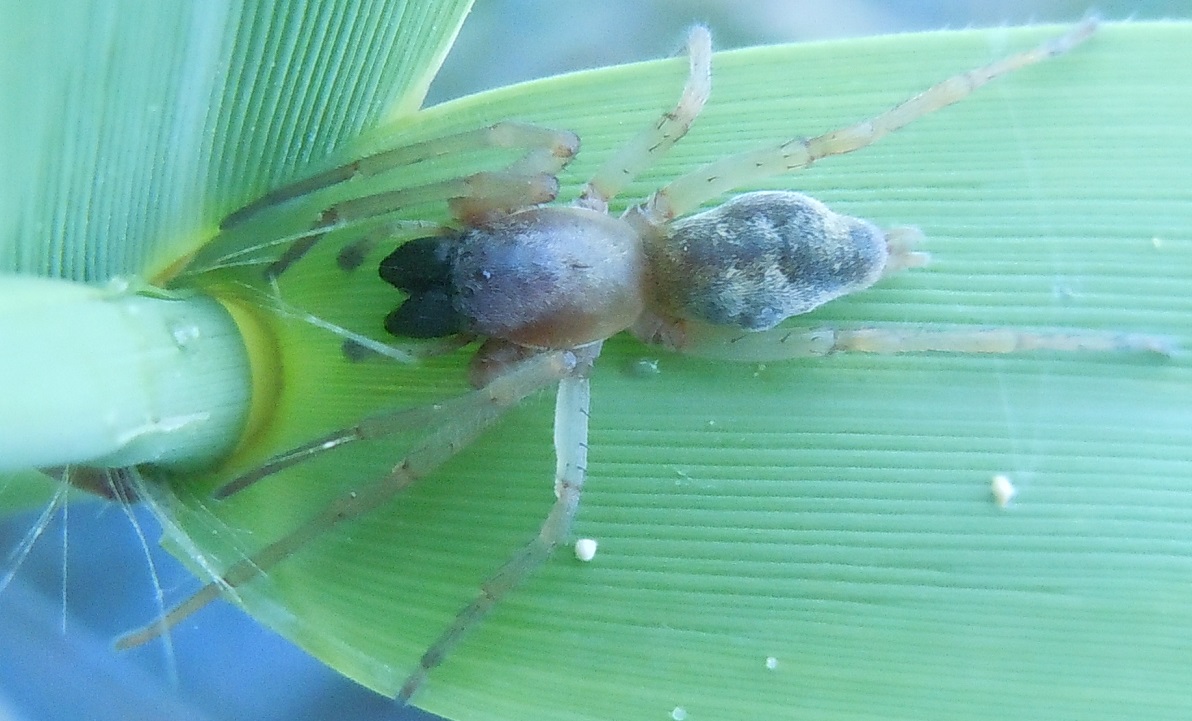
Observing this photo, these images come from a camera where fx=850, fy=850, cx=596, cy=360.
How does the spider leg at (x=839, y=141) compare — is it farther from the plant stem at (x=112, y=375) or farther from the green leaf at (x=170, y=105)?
the plant stem at (x=112, y=375)

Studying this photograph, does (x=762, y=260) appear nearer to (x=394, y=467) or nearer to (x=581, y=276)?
(x=581, y=276)

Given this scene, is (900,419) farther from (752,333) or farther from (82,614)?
(82,614)

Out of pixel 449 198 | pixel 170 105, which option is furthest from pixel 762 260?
pixel 170 105

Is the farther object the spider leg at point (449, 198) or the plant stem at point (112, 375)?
the spider leg at point (449, 198)

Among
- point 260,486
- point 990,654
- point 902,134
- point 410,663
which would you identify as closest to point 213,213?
point 260,486

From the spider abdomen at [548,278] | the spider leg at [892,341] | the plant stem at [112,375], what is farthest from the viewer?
the spider abdomen at [548,278]

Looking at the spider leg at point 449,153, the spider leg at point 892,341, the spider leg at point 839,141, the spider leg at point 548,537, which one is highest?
the spider leg at point 449,153

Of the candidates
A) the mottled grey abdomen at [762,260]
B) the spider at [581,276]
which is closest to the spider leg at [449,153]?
the spider at [581,276]
